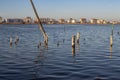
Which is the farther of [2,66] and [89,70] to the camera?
[2,66]

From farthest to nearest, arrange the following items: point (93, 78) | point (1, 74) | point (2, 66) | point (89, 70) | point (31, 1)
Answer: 1. point (31, 1)
2. point (2, 66)
3. point (89, 70)
4. point (1, 74)
5. point (93, 78)

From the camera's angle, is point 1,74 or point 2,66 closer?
point 1,74

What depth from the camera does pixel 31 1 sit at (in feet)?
123

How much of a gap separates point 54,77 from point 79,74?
246 cm

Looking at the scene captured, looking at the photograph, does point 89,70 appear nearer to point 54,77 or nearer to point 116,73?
point 116,73

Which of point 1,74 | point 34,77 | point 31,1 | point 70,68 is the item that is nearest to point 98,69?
point 70,68

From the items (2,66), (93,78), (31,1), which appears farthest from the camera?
(31,1)

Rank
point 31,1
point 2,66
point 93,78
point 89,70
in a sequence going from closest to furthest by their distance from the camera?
point 93,78 → point 89,70 → point 2,66 → point 31,1

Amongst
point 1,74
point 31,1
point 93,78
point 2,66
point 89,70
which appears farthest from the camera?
point 31,1

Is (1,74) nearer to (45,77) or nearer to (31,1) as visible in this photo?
(45,77)

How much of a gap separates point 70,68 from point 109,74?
171 inches

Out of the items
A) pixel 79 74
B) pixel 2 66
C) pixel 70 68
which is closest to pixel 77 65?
pixel 70 68

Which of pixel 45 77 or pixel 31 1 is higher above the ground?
pixel 31 1

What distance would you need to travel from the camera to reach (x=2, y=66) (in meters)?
24.0
